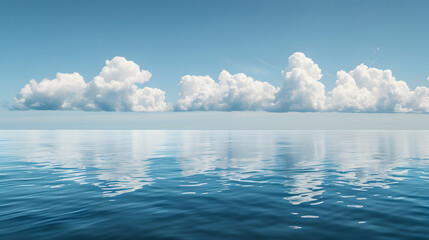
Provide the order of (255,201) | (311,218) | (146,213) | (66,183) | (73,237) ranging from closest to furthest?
(73,237), (311,218), (146,213), (255,201), (66,183)

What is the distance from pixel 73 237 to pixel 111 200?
6.93 m

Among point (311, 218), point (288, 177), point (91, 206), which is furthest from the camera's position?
point (288, 177)

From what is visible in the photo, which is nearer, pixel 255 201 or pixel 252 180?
pixel 255 201

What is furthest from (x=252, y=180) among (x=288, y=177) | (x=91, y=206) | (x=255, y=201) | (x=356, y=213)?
(x=91, y=206)

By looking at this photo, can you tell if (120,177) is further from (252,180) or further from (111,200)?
(252,180)

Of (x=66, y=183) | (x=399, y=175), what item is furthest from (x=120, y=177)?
(x=399, y=175)

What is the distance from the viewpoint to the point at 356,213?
15883 mm

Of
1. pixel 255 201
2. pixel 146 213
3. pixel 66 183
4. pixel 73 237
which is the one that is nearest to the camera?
pixel 73 237

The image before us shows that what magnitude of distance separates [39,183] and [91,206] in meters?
11.4

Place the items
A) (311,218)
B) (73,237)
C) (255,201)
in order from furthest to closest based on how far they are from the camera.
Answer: (255,201) → (311,218) → (73,237)

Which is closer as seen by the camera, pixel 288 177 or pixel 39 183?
pixel 39 183

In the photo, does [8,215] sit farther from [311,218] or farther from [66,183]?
[311,218]

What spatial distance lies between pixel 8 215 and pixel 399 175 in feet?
108

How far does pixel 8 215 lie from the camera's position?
51.3 ft
